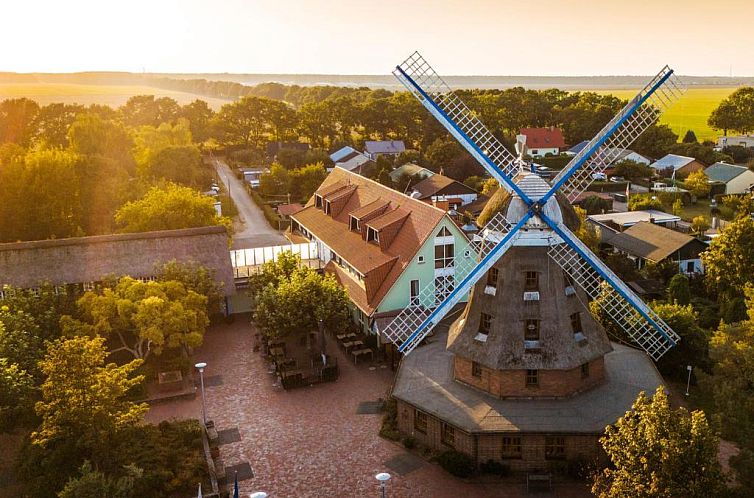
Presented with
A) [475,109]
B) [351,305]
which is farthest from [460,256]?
[475,109]

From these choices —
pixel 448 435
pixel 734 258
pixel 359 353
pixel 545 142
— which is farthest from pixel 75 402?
pixel 545 142

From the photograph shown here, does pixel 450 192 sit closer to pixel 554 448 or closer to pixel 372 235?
pixel 372 235

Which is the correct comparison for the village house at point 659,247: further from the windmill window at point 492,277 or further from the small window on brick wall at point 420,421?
the small window on brick wall at point 420,421

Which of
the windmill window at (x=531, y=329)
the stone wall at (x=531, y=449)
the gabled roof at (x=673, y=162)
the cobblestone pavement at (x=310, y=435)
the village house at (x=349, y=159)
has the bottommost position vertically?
the cobblestone pavement at (x=310, y=435)

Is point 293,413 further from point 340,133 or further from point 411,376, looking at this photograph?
point 340,133

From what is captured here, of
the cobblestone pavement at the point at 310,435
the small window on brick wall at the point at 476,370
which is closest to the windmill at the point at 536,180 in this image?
the small window on brick wall at the point at 476,370
